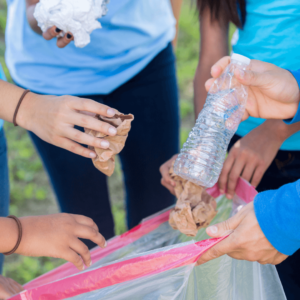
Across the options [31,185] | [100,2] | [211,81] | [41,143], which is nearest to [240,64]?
[211,81]

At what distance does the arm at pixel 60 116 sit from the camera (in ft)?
2.37

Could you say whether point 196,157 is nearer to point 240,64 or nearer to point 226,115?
point 226,115

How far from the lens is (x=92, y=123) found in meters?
0.72

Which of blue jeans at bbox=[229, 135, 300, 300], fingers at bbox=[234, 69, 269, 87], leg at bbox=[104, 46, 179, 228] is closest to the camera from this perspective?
fingers at bbox=[234, 69, 269, 87]

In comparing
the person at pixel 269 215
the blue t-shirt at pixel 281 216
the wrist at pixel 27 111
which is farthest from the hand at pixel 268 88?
the wrist at pixel 27 111

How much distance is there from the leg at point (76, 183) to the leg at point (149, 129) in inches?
5.5

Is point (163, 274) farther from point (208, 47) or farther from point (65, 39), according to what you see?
point (208, 47)

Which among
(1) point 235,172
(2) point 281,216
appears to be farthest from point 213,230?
(1) point 235,172

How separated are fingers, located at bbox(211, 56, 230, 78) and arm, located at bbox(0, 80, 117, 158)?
30 cm

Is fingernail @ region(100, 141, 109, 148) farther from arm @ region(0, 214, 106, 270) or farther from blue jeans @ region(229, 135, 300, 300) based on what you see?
blue jeans @ region(229, 135, 300, 300)

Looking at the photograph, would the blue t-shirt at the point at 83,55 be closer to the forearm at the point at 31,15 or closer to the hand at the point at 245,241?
the forearm at the point at 31,15

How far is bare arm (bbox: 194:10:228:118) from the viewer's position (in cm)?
109

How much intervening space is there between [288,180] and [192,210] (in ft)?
1.18

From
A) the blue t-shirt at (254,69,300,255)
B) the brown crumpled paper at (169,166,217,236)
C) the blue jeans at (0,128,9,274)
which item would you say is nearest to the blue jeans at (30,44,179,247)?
the blue jeans at (0,128,9,274)
